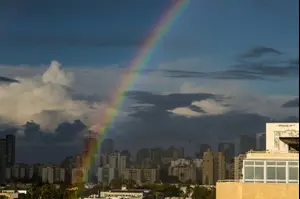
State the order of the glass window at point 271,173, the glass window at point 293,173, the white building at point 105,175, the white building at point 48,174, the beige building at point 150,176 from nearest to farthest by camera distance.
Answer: the glass window at point 293,173 → the glass window at point 271,173 → the white building at point 105,175 → the white building at point 48,174 → the beige building at point 150,176

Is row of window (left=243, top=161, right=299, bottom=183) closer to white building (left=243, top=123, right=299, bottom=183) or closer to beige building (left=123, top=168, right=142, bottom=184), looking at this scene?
white building (left=243, top=123, right=299, bottom=183)

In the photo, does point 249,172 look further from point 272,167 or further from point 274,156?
point 274,156

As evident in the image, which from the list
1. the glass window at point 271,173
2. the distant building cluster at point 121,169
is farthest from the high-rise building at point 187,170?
the glass window at point 271,173

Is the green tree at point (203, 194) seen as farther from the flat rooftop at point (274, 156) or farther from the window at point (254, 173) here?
the window at point (254, 173)

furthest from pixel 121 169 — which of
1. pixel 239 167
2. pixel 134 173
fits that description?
pixel 239 167

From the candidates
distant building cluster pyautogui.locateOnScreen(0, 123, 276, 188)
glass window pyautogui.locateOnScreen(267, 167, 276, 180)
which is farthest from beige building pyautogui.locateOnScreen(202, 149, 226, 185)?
glass window pyautogui.locateOnScreen(267, 167, 276, 180)
